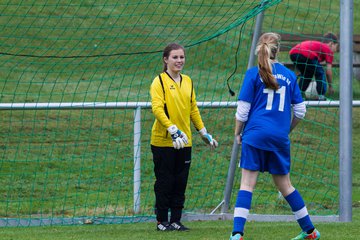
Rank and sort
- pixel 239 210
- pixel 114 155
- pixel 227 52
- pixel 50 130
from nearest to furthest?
pixel 239 210 → pixel 114 155 → pixel 50 130 → pixel 227 52

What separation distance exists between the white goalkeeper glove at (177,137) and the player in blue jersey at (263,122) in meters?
0.57

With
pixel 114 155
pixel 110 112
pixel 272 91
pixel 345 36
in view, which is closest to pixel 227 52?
pixel 110 112

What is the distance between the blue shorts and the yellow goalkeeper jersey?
3.15 ft

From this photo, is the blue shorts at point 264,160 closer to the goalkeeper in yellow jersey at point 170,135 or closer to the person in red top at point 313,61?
the goalkeeper in yellow jersey at point 170,135

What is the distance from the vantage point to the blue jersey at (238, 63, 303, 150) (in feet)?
21.0

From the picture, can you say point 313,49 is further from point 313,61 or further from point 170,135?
point 170,135

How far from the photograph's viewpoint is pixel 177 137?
6.96 meters

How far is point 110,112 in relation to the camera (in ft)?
41.7

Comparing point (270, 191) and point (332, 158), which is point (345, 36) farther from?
point (332, 158)

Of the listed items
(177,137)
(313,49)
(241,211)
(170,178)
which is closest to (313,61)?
(313,49)

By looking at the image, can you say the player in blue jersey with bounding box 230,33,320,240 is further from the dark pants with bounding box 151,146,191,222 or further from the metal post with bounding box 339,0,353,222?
the metal post with bounding box 339,0,353,222

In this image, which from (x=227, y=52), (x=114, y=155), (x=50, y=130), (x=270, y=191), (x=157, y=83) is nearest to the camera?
(x=157, y=83)

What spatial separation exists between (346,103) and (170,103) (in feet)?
5.05

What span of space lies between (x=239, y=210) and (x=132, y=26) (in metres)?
4.73
